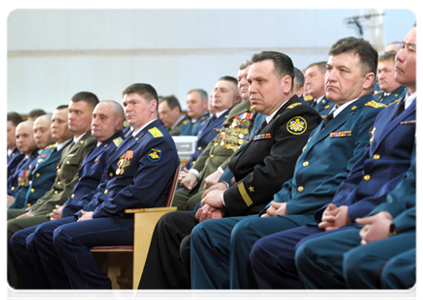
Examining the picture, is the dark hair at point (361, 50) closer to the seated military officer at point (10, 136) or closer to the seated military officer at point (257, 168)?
the seated military officer at point (257, 168)

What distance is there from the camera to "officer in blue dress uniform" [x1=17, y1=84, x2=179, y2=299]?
2988 mm

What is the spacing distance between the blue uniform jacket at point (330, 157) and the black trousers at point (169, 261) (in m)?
0.71

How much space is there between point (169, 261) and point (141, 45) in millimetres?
6450

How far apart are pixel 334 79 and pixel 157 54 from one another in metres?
6.67

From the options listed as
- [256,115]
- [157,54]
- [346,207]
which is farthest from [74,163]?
[157,54]

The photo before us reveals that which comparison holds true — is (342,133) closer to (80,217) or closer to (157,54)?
(80,217)

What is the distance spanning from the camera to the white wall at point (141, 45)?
8586 millimetres

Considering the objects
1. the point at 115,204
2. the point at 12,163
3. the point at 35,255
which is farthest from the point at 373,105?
the point at 12,163

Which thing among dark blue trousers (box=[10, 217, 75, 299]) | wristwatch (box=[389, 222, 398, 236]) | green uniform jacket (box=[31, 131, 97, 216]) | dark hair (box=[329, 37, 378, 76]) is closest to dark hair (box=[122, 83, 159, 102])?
green uniform jacket (box=[31, 131, 97, 216])

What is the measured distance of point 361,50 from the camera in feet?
7.77

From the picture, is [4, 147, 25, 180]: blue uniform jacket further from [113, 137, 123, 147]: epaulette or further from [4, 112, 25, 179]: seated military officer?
[113, 137, 123, 147]: epaulette

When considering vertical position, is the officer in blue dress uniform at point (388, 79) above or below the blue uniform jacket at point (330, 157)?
above

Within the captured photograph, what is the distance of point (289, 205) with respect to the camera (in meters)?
2.23

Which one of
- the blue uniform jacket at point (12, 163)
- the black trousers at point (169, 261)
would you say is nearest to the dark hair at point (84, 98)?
the blue uniform jacket at point (12, 163)
